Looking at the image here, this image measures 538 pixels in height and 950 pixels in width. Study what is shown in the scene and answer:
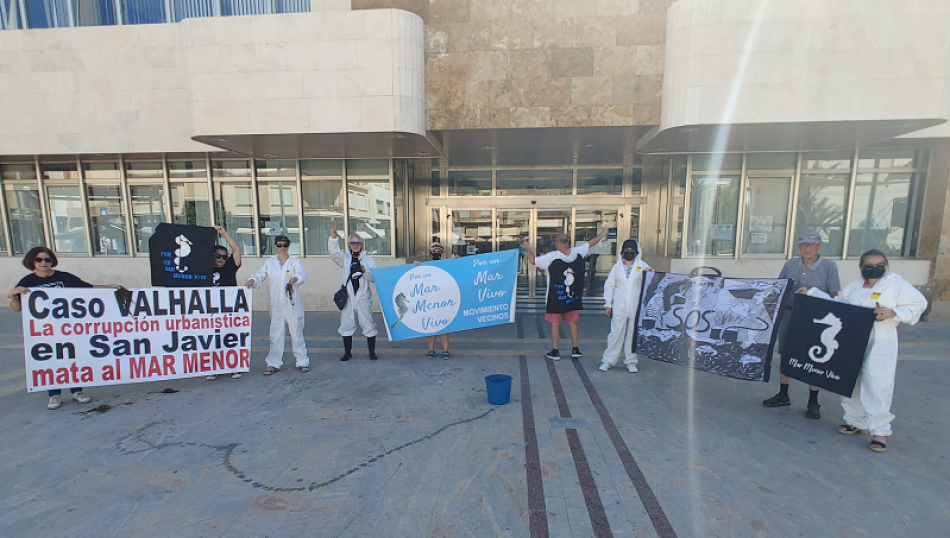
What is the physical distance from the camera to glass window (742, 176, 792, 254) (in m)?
8.83

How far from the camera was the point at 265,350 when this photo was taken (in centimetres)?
667

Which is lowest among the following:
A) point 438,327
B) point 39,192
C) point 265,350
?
point 265,350

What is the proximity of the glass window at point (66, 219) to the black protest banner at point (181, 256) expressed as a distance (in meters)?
7.47

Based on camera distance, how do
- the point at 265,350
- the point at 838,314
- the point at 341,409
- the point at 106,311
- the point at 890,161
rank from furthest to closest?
the point at 890,161, the point at 265,350, the point at 106,311, the point at 341,409, the point at 838,314

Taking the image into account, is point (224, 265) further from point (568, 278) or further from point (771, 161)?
point (771, 161)

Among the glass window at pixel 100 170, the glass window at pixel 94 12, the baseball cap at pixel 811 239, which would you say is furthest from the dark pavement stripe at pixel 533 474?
the glass window at pixel 94 12

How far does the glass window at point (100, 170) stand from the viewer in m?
9.74

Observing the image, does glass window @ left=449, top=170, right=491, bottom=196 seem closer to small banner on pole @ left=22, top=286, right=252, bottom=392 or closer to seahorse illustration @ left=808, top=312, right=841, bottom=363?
small banner on pole @ left=22, top=286, right=252, bottom=392

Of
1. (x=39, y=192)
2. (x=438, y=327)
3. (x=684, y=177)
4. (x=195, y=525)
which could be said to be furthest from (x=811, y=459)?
(x=39, y=192)

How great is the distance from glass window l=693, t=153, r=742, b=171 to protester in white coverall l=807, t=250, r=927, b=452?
562 centimetres

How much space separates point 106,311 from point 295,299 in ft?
6.75

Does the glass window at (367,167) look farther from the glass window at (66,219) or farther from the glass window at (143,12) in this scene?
the glass window at (66,219)

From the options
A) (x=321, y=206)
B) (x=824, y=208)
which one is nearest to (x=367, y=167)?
(x=321, y=206)

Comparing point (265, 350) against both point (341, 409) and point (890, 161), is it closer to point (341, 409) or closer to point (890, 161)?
point (341, 409)
